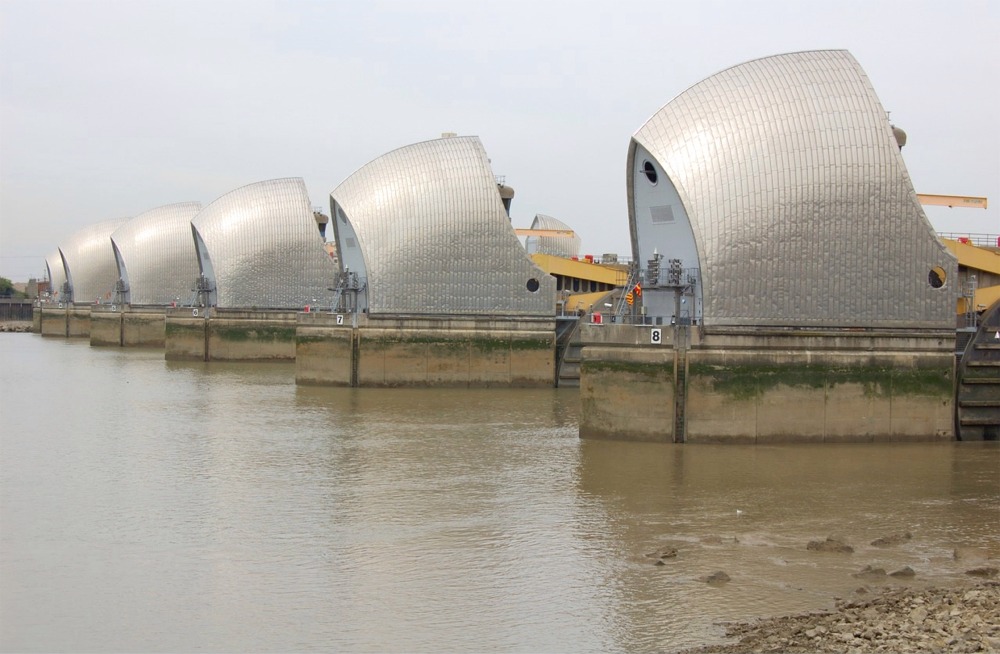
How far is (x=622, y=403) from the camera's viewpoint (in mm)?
23422

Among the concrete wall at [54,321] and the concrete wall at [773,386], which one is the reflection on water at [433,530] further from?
the concrete wall at [54,321]

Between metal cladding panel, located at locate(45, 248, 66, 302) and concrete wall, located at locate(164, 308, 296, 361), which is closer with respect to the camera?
concrete wall, located at locate(164, 308, 296, 361)

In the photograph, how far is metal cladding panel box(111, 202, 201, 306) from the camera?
63.5m

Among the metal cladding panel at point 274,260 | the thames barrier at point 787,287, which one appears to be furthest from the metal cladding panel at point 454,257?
the metal cladding panel at point 274,260

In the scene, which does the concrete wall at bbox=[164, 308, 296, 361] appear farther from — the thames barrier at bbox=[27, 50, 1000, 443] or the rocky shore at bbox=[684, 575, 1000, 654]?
the rocky shore at bbox=[684, 575, 1000, 654]

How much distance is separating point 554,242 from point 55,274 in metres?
45.9

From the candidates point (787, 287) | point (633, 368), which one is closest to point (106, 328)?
point (633, 368)

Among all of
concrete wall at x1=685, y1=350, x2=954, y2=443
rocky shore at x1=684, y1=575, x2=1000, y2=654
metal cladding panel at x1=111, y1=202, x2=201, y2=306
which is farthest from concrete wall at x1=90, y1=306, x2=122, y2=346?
rocky shore at x1=684, y1=575, x2=1000, y2=654

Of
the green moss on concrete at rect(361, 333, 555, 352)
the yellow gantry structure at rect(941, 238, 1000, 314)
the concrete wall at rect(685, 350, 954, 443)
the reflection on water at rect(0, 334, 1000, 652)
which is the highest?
the yellow gantry structure at rect(941, 238, 1000, 314)

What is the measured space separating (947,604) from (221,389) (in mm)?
28559

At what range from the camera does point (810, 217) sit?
2384cm

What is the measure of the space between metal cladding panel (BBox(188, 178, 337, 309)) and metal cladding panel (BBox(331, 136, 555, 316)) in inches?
515

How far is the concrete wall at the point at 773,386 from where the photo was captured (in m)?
22.9

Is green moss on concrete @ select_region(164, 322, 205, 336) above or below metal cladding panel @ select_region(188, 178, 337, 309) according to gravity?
below
